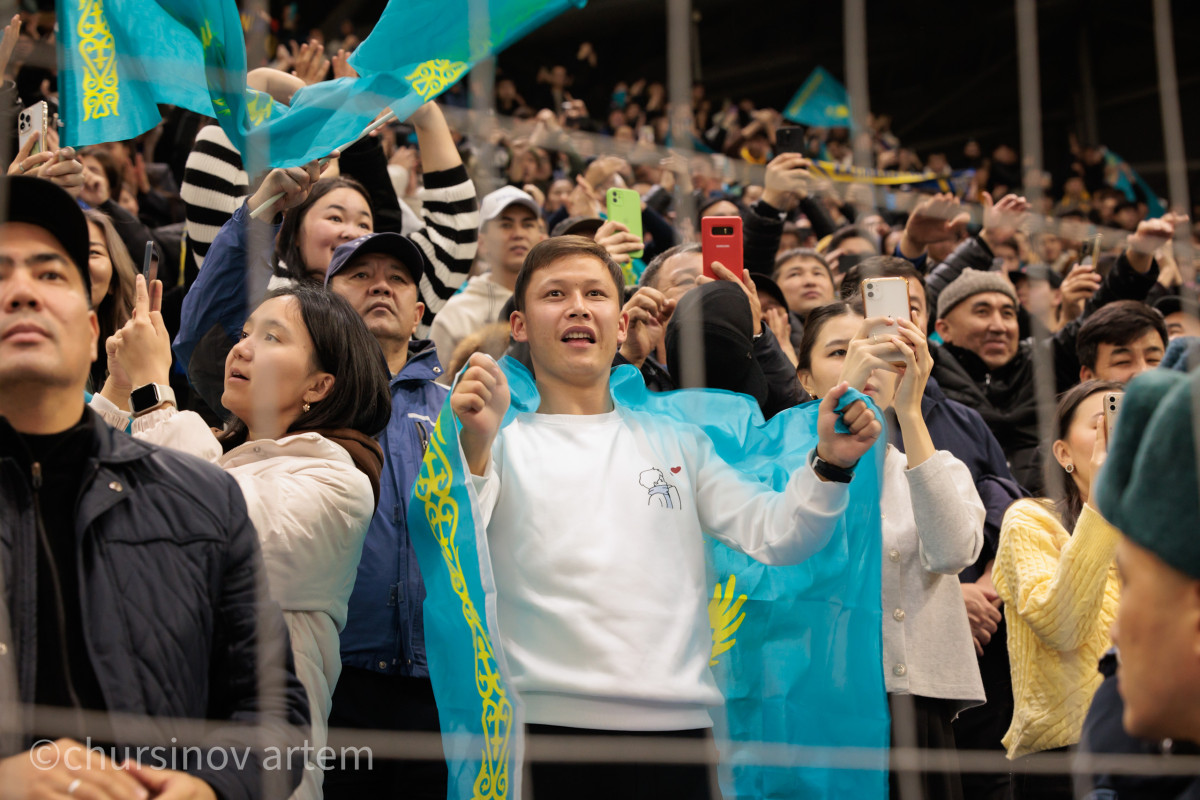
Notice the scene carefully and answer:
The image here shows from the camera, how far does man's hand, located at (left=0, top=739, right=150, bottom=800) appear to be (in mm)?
1424

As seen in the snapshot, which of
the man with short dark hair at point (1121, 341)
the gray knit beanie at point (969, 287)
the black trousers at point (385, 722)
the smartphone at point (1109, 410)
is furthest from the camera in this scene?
the gray knit beanie at point (969, 287)

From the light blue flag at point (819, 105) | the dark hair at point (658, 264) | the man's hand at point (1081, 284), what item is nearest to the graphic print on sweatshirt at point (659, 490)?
the dark hair at point (658, 264)

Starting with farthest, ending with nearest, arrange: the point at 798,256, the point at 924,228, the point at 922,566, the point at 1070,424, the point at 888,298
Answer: the point at 924,228, the point at 798,256, the point at 1070,424, the point at 922,566, the point at 888,298

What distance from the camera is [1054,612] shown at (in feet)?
A: 8.06

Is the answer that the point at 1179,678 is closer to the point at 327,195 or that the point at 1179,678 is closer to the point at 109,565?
the point at 109,565

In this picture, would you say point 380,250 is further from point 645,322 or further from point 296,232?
point 645,322

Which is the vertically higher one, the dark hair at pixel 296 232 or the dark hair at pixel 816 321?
the dark hair at pixel 296 232

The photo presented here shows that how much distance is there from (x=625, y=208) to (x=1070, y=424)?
4.43 feet

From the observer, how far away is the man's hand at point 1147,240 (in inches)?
146

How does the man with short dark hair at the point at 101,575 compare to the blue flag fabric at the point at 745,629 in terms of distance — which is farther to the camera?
the blue flag fabric at the point at 745,629

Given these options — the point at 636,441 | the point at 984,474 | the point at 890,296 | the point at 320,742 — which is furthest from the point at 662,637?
the point at 984,474

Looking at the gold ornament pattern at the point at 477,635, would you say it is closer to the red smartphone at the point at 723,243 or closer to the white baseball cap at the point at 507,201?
the red smartphone at the point at 723,243

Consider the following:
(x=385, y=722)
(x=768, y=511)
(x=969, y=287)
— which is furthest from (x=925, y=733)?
(x=969, y=287)

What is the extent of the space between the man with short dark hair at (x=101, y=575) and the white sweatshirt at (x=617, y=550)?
467 millimetres
